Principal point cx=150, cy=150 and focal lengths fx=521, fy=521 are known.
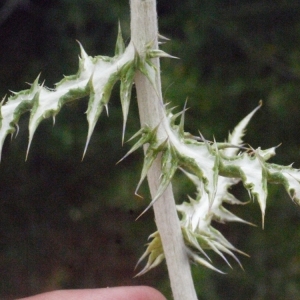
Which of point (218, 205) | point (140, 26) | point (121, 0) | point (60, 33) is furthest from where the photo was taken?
point (60, 33)

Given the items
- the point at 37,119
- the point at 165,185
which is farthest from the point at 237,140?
the point at 37,119

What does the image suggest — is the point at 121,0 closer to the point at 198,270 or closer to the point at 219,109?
the point at 219,109

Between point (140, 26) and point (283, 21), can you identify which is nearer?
→ point (140, 26)

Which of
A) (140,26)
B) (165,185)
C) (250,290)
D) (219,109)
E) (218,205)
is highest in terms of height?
(140,26)

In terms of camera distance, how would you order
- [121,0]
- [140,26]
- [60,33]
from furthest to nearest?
[60,33] < [121,0] < [140,26]

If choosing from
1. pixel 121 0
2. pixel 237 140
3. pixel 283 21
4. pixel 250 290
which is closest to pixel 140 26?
pixel 237 140

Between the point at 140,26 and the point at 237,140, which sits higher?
the point at 140,26
